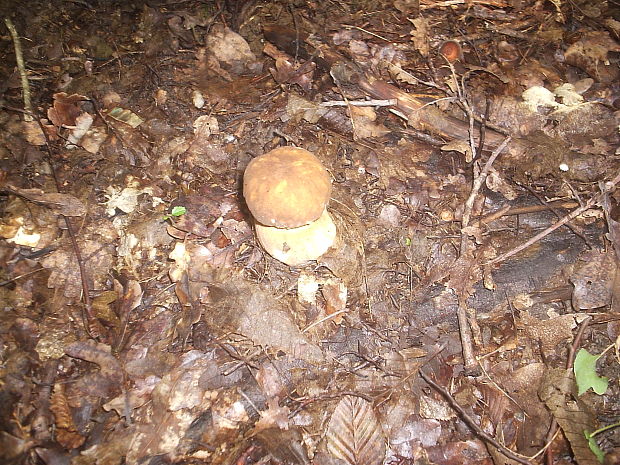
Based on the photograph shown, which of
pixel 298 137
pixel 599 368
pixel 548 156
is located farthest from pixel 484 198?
pixel 298 137

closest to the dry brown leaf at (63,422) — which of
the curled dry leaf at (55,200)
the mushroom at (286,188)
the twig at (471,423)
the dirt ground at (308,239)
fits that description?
the dirt ground at (308,239)

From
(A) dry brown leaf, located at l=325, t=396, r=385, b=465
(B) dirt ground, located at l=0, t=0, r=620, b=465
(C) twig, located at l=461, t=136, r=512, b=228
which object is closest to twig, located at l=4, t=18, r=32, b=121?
(B) dirt ground, located at l=0, t=0, r=620, b=465

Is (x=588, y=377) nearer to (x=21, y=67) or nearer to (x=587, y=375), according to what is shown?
(x=587, y=375)

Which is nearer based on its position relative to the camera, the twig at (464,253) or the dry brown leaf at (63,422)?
the dry brown leaf at (63,422)

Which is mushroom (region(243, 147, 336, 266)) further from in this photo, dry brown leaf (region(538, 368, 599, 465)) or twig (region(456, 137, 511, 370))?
dry brown leaf (region(538, 368, 599, 465))

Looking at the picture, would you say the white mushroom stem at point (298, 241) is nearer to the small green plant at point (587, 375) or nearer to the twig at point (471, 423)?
the twig at point (471, 423)

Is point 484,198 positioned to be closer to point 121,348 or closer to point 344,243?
point 344,243
